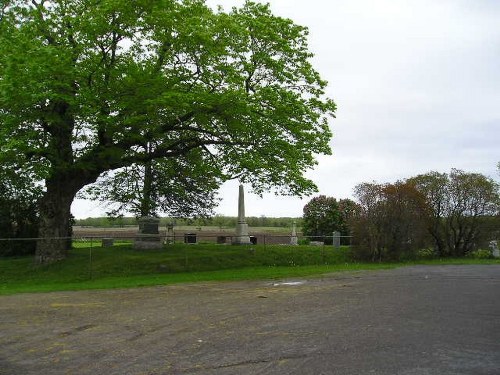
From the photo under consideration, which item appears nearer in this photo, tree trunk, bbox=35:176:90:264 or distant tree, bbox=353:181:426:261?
tree trunk, bbox=35:176:90:264

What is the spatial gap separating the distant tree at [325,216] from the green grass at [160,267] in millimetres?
9658

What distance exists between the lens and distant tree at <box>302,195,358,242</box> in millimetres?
37938

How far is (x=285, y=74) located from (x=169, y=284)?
33.1 feet

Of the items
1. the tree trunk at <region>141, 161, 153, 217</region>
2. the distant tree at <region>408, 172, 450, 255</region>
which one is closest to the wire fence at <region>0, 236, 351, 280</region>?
the tree trunk at <region>141, 161, 153, 217</region>

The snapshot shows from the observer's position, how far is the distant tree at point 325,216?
124 feet

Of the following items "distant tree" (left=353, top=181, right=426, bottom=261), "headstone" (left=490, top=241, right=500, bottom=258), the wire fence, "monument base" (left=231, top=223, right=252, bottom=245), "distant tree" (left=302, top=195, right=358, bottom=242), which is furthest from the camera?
"distant tree" (left=302, top=195, right=358, bottom=242)

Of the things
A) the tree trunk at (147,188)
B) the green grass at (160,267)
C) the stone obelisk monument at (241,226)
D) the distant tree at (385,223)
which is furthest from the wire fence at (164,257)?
the tree trunk at (147,188)

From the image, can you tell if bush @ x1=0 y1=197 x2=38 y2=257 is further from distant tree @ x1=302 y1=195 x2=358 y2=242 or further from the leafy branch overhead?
distant tree @ x1=302 y1=195 x2=358 y2=242

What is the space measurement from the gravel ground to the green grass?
3729 mm

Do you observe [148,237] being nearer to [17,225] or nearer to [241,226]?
[241,226]

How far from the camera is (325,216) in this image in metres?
38.5

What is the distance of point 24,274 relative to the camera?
21.0 metres

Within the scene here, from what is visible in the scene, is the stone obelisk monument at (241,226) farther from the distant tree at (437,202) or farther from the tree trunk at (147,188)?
the distant tree at (437,202)

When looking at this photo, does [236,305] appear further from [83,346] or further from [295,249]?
[295,249]
